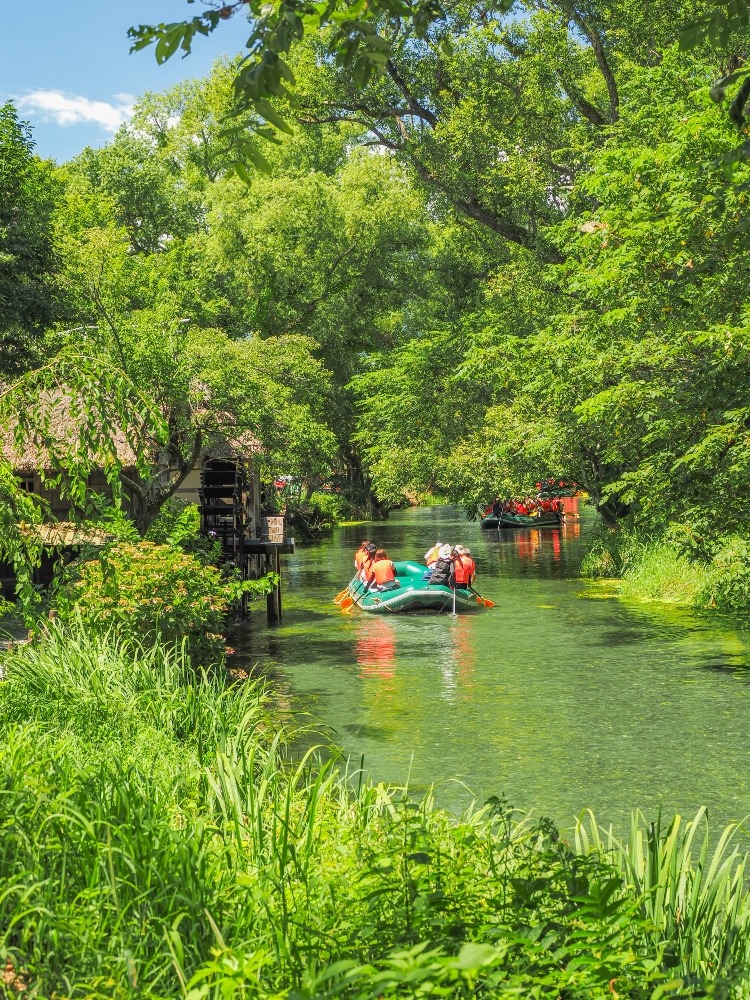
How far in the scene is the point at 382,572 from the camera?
2525 centimetres

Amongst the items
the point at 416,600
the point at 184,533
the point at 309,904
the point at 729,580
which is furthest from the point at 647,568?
the point at 309,904

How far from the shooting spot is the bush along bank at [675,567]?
20.1 m

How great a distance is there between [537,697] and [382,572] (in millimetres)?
10380

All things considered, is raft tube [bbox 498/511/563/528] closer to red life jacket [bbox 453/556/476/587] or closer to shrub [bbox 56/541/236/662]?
red life jacket [bbox 453/556/476/587]

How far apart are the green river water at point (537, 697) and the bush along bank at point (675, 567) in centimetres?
72

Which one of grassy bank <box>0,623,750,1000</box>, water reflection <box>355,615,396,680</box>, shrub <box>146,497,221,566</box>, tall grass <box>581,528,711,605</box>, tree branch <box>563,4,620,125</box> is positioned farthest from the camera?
tree branch <box>563,4,620,125</box>

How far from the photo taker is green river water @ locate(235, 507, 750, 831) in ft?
35.4

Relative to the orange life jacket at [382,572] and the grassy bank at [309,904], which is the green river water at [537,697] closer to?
the orange life jacket at [382,572]

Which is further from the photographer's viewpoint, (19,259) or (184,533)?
(19,259)

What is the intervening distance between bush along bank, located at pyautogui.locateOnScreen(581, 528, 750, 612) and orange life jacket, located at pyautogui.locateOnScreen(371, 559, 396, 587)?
202 inches

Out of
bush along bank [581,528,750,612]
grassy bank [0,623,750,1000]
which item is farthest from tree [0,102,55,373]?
grassy bank [0,623,750,1000]

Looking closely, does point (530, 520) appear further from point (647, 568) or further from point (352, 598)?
point (352, 598)

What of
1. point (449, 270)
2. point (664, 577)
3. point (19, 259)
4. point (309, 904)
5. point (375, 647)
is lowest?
point (375, 647)

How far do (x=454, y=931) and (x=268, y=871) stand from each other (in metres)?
0.97
